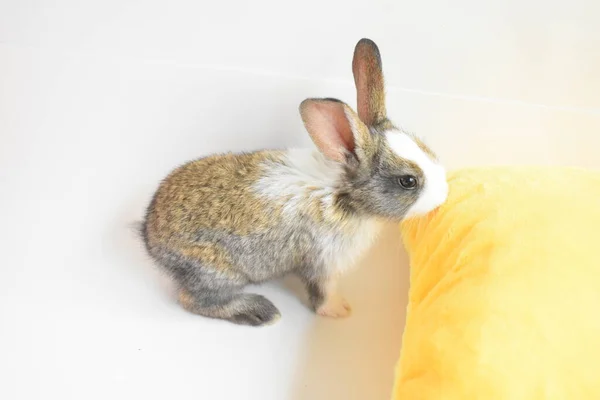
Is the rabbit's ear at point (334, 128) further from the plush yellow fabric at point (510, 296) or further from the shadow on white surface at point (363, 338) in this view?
the shadow on white surface at point (363, 338)

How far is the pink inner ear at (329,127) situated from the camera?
3.38ft

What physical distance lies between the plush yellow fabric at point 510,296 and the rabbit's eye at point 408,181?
0.36 feet

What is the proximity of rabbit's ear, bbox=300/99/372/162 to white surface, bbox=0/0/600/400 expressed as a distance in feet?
1.01

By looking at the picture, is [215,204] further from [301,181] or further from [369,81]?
[369,81]

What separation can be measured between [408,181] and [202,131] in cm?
57

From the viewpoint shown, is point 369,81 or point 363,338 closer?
point 369,81

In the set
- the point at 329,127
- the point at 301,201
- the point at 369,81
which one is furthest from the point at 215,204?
the point at 369,81

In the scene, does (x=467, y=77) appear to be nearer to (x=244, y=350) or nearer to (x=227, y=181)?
(x=227, y=181)

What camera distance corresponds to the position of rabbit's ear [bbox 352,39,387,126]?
1.08 metres

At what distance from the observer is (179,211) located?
1.15 m

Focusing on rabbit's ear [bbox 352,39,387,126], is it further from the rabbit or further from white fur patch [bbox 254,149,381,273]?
white fur patch [bbox 254,149,381,273]

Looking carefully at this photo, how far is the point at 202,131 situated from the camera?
1424 millimetres

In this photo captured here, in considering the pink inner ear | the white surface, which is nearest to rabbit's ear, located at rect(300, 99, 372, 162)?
the pink inner ear

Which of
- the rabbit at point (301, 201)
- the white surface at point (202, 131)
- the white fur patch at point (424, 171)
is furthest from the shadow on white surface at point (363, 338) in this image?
the white fur patch at point (424, 171)
